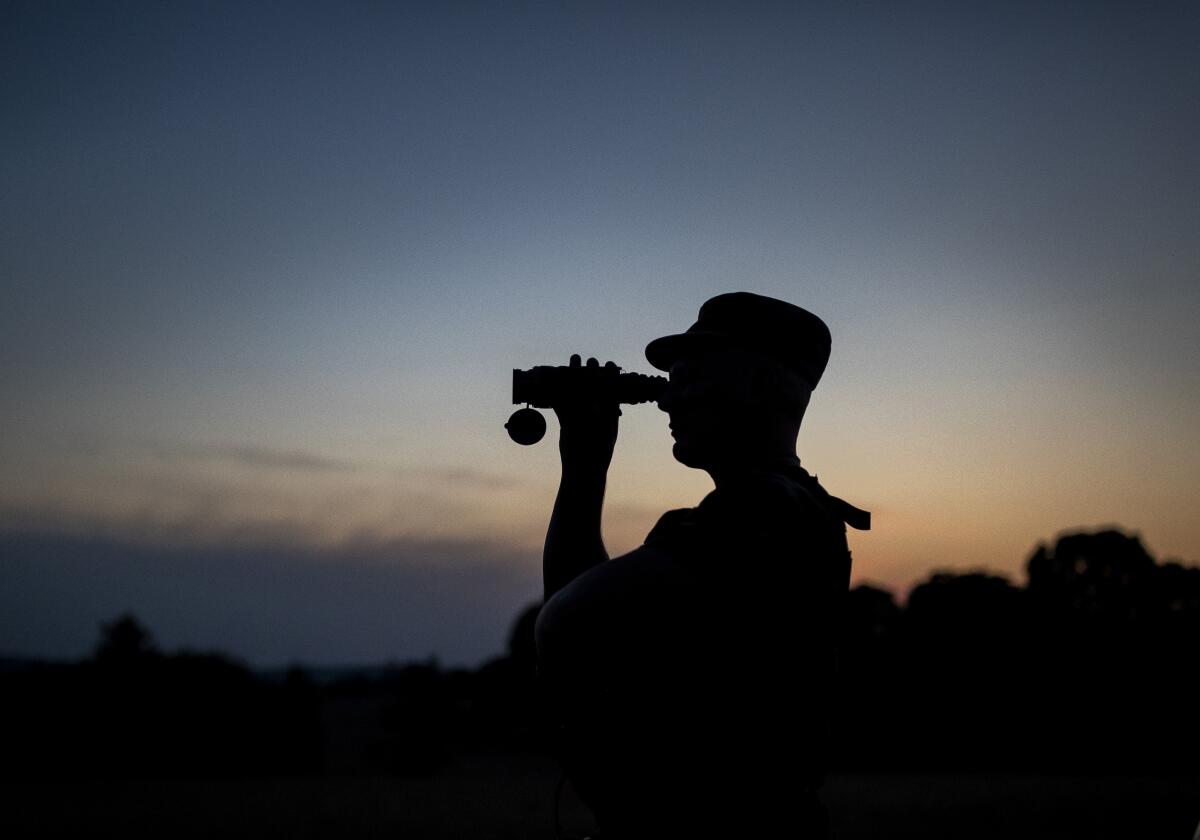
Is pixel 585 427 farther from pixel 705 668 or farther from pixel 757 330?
pixel 705 668

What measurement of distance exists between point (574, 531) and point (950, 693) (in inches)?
900

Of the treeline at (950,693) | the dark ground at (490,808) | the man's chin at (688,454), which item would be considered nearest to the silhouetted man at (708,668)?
the man's chin at (688,454)

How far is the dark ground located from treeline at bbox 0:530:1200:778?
856 mm

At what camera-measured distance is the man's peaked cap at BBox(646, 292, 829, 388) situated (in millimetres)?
3088

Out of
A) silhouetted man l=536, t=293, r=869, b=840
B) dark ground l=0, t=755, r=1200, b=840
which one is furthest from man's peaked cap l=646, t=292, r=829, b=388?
dark ground l=0, t=755, r=1200, b=840

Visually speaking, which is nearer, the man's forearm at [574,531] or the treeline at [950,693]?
the man's forearm at [574,531]

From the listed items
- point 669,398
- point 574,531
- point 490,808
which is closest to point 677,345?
point 669,398

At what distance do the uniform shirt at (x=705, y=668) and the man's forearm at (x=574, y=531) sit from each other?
38 centimetres

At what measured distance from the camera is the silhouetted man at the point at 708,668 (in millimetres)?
2713

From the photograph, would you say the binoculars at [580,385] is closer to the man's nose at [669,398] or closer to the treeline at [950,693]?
the man's nose at [669,398]

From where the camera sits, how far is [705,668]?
275cm

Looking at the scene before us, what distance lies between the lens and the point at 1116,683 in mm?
23609

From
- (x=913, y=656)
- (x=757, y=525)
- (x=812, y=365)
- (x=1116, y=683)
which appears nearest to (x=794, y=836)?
(x=757, y=525)

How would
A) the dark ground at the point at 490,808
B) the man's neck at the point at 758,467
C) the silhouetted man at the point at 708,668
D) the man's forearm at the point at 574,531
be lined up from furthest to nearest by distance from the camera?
the dark ground at the point at 490,808 < the man's forearm at the point at 574,531 < the man's neck at the point at 758,467 < the silhouetted man at the point at 708,668
